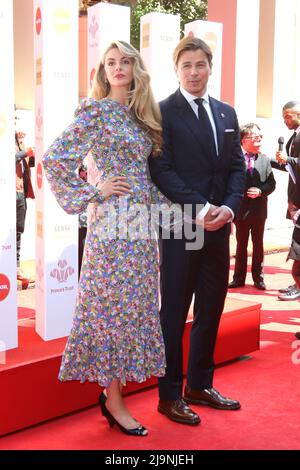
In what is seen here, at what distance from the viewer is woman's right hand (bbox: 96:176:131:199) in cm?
242

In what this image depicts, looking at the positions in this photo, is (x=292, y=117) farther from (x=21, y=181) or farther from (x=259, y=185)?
(x=21, y=181)

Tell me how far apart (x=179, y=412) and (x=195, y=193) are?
0.95 metres

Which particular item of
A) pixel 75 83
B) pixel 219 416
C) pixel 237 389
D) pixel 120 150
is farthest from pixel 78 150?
pixel 237 389

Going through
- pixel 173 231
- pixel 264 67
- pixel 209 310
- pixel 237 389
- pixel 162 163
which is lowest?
pixel 237 389

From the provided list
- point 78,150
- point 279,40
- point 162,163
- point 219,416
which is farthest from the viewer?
point 279,40

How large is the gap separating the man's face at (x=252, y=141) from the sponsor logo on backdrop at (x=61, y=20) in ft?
8.56

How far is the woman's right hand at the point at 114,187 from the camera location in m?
2.42

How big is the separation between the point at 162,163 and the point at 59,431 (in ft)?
3.93

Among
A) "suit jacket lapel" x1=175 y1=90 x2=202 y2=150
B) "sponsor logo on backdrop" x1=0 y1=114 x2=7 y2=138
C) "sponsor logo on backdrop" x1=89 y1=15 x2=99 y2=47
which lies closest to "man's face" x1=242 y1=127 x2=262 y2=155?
"sponsor logo on backdrop" x1=89 y1=15 x2=99 y2=47

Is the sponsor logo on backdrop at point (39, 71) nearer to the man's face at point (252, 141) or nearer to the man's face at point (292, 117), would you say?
the man's face at point (292, 117)

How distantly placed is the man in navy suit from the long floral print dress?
17 cm

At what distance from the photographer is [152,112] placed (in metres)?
2.54

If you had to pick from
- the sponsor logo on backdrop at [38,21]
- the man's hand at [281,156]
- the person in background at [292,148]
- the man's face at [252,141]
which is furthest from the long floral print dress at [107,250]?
A: the man's face at [252,141]
